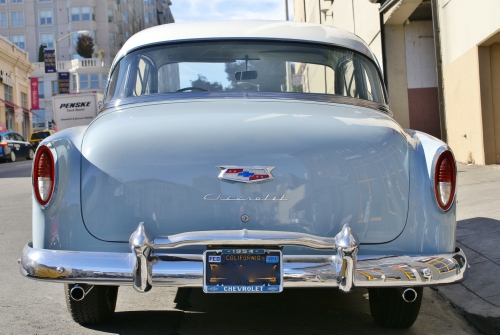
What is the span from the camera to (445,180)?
3604mm

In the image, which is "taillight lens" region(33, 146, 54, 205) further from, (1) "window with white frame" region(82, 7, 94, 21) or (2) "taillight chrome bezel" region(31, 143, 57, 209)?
(1) "window with white frame" region(82, 7, 94, 21)

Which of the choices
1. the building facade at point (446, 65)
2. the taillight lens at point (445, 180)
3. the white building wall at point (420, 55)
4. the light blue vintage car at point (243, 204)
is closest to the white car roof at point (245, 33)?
the light blue vintage car at point (243, 204)

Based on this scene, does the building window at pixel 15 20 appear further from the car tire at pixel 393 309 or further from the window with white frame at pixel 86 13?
the car tire at pixel 393 309

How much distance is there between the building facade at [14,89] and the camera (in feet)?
146

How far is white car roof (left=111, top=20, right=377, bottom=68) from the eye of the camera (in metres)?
4.55

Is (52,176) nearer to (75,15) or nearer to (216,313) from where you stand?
(216,313)

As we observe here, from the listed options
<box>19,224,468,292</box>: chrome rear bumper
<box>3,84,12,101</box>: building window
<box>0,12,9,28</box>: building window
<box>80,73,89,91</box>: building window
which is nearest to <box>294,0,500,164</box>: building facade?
<box>19,224,468,292</box>: chrome rear bumper

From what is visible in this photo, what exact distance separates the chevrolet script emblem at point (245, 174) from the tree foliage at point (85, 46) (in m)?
67.8

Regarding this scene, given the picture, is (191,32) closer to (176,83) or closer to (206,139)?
(176,83)

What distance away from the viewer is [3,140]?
29.3m

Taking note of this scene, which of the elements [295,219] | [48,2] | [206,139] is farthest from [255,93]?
[48,2]

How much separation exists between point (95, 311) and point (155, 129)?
1284 millimetres

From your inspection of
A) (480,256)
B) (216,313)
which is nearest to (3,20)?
(480,256)

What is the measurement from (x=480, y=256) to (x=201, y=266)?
3.22m
